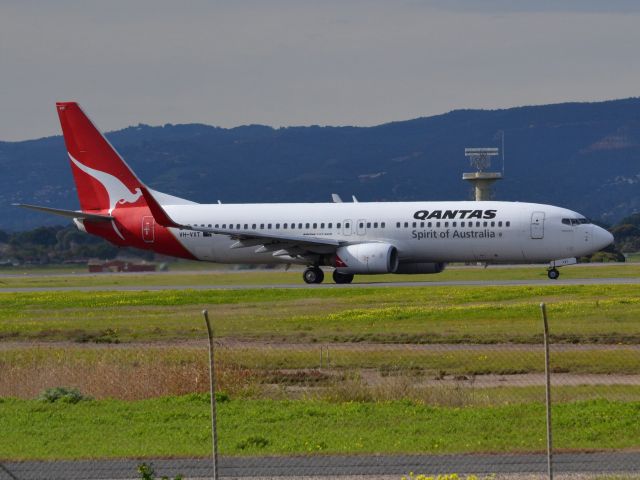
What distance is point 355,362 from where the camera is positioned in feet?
99.1

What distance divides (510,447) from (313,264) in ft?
134

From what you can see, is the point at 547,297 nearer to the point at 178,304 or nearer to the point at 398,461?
the point at 178,304

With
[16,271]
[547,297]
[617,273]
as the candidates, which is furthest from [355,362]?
[16,271]

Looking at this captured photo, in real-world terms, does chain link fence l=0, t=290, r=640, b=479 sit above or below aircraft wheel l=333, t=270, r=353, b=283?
below

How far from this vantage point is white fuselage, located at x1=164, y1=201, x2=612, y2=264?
184 ft

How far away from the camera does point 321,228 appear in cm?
5975

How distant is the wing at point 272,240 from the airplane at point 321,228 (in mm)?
53

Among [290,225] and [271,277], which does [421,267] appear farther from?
[271,277]

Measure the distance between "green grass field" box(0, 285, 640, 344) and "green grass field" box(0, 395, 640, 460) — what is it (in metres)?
11.8

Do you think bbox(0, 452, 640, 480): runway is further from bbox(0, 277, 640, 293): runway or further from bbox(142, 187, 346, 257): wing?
bbox(142, 187, 346, 257): wing

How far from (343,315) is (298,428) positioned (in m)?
21.0

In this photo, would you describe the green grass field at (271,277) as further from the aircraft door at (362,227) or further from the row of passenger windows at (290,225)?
the aircraft door at (362,227)

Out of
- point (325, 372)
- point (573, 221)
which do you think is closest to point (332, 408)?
point (325, 372)

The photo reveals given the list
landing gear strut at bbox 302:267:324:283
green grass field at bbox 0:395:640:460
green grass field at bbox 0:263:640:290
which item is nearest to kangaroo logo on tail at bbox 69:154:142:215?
green grass field at bbox 0:263:640:290
